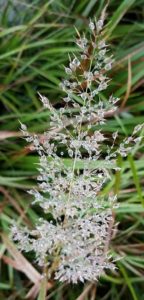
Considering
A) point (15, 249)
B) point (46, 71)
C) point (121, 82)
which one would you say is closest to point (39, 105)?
point (46, 71)

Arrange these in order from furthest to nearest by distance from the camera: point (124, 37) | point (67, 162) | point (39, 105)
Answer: point (124, 37)
point (39, 105)
point (67, 162)

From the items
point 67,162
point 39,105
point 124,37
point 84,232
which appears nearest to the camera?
point 84,232

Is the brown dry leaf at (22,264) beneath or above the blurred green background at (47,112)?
beneath

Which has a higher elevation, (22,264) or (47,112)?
(47,112)

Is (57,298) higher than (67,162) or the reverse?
the reverse

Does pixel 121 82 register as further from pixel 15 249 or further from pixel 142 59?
pixel 15 249

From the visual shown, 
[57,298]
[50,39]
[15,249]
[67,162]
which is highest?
[50,39]

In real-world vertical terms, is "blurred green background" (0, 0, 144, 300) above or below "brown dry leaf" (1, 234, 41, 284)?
above

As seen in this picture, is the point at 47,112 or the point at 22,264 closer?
the point at 22,264
